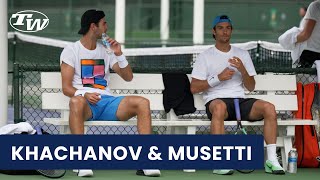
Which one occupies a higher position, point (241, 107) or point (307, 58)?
point (307, 58)

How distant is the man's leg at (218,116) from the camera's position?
396 inches

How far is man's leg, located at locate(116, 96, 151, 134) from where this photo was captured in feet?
32.3

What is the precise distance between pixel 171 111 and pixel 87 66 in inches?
38.3

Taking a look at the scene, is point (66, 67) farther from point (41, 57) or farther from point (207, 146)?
point (41, 57)

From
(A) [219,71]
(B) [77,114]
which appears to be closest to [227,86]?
(A) [219,71]

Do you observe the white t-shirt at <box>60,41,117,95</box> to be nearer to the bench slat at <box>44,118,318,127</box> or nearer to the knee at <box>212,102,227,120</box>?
the bench slat at <box>44,118,318,127</box>

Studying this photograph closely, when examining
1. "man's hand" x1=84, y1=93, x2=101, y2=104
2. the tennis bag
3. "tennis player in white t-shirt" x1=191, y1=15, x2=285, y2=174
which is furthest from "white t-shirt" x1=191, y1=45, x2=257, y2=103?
"man's hand" x1=84, y1=93, x2=101, y2=104

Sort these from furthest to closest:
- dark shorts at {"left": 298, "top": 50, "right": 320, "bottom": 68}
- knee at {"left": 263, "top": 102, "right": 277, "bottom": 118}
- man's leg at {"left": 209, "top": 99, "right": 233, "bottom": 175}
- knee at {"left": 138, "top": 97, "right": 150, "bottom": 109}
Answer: dark shorts at {"left": 298, "top": 50, "right": 320, "bottom": 68} → knee at {"left": 263, "top": 102, "right": 277, "bottom": 118} → man's leg at {"left": 209, "top": 99, "right": 233, "bottom": 175} → knee at {"left": 138, "top": 97, "right": 150, "bottom": 109}

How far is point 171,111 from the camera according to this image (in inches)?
415

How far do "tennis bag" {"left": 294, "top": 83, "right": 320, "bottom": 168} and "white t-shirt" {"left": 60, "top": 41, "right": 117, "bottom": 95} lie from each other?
6.52 feet

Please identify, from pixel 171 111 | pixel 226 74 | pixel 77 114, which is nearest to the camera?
pixel 77 114

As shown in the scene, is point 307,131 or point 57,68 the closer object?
point 307,131

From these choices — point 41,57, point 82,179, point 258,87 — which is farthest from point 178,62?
point 82,179

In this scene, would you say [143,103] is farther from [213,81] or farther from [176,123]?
[213,81]
